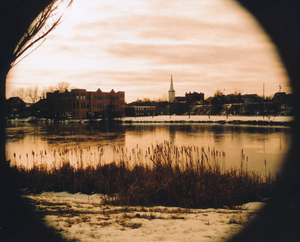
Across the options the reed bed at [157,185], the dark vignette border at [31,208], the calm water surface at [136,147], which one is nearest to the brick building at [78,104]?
the calm water surface at [136,147]

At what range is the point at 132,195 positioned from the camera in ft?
23.3

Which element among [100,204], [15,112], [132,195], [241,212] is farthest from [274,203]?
[15,112]

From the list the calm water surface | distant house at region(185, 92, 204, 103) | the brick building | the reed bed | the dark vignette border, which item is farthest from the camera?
distant house at region(185, 92, 204, 103)

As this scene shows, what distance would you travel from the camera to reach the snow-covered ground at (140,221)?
183 inches

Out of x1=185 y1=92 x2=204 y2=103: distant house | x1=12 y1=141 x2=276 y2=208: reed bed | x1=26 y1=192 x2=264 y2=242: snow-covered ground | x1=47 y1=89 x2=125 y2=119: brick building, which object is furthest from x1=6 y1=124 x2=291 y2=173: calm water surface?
x1=185 y1=92 x2=204 y2=103: distant house

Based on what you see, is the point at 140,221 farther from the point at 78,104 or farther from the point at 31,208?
the point at 78,104

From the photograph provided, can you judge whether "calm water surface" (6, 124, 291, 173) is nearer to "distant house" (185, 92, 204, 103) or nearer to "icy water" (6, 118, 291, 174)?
"icy water" (6, 118, 291, 174)

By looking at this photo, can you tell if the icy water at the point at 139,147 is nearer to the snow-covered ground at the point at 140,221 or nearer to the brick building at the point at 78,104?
the snow-covered ground at the point at 140,221

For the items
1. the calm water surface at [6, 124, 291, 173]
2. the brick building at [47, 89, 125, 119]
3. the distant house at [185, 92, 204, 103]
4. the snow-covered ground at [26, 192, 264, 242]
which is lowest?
the calm water surface at [6, 124, 291, 173]

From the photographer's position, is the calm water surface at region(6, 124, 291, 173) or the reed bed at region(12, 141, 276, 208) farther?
the calm water surface at region(6, 124, 291, 173)

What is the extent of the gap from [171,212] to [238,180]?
3.08m

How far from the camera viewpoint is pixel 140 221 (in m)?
5.32

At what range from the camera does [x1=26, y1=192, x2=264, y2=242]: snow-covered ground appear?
4661 mm

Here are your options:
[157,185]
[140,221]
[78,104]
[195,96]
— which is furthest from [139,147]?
[195,96]
